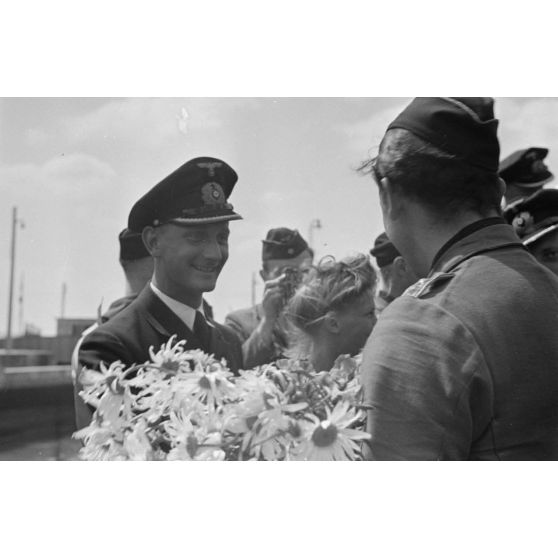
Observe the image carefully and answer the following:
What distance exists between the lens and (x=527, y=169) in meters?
3.12

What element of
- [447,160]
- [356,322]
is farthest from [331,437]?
[447,160]

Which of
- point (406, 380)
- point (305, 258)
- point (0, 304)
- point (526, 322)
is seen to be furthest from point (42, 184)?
point (526, 322)

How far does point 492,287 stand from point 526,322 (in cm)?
17

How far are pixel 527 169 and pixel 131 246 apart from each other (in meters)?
1.69

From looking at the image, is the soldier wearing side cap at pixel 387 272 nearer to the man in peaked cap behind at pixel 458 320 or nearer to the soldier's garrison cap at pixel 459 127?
the man in peaked cap behind at pixel 458 320

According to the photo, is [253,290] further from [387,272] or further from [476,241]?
[476,241]

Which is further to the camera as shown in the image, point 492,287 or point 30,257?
point 30,257

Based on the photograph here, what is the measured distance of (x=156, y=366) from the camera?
9.66 feet

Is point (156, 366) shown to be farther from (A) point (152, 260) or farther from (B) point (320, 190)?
(B) point (320, 190)

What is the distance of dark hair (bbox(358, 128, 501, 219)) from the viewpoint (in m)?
2.52

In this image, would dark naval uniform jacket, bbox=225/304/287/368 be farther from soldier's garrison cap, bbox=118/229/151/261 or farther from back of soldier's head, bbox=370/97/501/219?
back of soldier's head, bbox=370/97/501/219

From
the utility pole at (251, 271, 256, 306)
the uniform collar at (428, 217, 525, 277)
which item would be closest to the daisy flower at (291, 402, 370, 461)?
the uniform collar at (428, 217, 525, 277)

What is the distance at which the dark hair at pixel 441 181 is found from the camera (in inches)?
99.1

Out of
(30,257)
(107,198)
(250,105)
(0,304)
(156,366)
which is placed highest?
(250,105)
